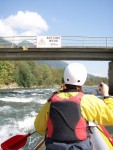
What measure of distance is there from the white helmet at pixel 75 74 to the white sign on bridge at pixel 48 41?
30.8m

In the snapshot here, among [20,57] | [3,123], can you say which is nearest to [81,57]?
[20,57]

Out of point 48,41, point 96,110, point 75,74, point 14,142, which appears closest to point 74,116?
point 96,110

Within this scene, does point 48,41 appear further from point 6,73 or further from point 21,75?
point 21,75

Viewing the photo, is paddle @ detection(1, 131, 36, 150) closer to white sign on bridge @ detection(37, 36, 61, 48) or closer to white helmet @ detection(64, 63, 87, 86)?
white helmet @ detection(64, 63, 87, 86)

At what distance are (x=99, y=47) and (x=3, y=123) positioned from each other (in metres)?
21.6

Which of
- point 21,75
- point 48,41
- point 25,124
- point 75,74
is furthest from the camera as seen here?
point 21,75

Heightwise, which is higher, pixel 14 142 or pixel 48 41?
pixel 48 41

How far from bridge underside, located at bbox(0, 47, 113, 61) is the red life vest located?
104 feet

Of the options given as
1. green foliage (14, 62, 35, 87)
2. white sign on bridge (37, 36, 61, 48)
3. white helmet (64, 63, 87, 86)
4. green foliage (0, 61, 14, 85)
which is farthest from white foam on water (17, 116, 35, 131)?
green foliage (14, 62, 35, 87)

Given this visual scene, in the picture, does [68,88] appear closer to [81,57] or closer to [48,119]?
[48,119]

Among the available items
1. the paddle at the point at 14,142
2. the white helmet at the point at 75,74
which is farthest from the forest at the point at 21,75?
the white helmet at the point at 75,74

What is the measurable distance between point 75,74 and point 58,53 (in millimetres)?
32695

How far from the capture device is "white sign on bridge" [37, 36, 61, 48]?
34750 millimetres

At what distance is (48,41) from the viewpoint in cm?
3500
